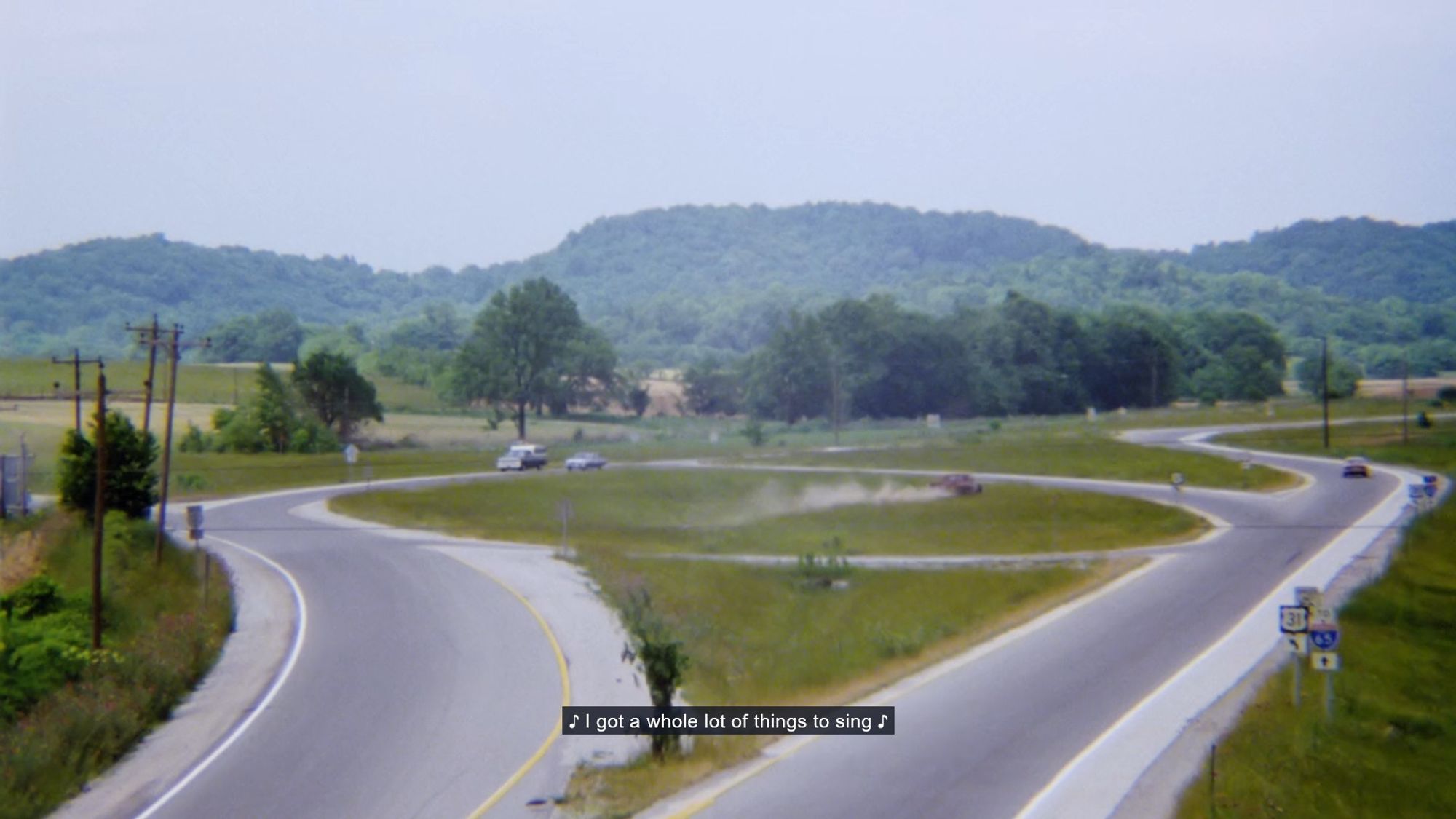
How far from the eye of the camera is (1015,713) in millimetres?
15641

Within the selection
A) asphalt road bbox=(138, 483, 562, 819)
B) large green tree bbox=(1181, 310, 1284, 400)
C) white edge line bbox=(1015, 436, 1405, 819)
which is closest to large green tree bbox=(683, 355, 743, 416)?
large green tree bbox=(1181, 310, 1284, 400)

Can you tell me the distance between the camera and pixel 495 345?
211 feet

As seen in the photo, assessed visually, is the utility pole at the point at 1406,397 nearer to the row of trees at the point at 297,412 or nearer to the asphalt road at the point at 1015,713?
the asphalt road at the point at 1015,713

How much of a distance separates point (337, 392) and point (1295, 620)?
42.9 meters

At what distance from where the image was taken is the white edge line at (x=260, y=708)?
13.6 m

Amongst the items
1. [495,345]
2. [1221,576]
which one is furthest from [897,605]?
[495,345]

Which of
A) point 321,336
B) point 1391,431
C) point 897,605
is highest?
point 321,336

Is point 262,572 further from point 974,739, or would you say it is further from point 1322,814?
point 1322,814

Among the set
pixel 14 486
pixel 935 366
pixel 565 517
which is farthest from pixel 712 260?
pixel 565 517

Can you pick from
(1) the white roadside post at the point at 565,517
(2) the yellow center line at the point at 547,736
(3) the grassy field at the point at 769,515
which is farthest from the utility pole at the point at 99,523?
(3) the grassy field at the point at 769,515

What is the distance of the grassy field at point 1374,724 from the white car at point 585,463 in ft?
121

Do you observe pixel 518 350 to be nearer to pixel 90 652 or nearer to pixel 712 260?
pixel 90 652

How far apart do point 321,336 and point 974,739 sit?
53.8m

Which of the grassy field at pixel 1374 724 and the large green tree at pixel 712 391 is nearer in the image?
the grassy field at pixel 1374 724
